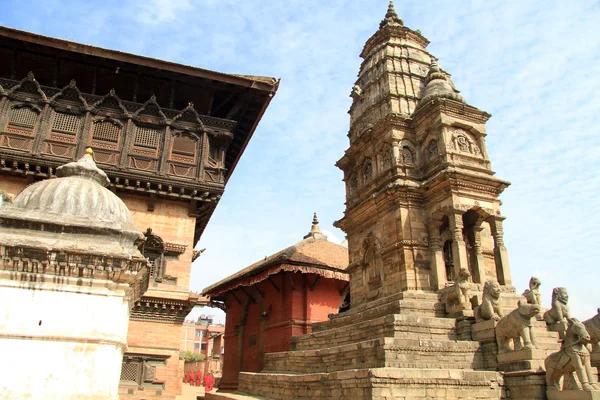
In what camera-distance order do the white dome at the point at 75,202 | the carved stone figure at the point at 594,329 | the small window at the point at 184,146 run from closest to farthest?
the white dome at the point at 75,202
the carved stone figure at the point at 594,329
the small window at the point at 184,146

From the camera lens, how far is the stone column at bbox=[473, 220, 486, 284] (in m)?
16.4

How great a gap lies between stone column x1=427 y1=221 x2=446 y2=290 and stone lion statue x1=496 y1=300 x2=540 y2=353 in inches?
174

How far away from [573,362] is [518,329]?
61.8 inches

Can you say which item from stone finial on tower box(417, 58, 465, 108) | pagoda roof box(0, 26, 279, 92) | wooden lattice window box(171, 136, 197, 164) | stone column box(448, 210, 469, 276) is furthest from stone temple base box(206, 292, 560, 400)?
pagoda roof box(0, 26, 279, 92)

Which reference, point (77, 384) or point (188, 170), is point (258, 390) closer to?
point (188, 170)

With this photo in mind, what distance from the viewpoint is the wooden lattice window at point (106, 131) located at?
53.9 feet

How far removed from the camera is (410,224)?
17594 millimetres

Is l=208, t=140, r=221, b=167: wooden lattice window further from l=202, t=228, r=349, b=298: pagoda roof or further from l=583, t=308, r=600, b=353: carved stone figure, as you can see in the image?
l=583, t=308, r=600, b=353: carved stone figure

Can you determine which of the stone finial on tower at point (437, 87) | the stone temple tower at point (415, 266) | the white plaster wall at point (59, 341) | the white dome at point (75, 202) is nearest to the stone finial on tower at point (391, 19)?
the stone temple tower at point (415, 266)

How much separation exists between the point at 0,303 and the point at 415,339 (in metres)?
9.33

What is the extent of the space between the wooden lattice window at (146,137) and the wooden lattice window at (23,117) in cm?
336

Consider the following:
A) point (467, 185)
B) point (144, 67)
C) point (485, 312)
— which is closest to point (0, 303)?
point (485, 312)

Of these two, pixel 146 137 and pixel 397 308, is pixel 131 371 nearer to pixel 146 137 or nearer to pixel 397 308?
pixel 146 137

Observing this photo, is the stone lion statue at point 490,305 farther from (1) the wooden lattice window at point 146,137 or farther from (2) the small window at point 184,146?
(1) the wooden lattice window at point 146,137
